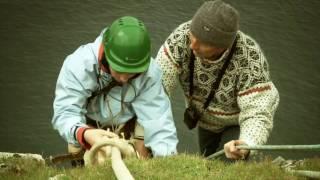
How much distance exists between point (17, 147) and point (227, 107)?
5619 millimetres

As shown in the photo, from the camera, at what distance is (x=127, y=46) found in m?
3.34

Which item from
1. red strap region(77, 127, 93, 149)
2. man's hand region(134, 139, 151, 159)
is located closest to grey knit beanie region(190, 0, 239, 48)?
man's hand region(134, 139, 151, 159)

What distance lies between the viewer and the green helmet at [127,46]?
3.34 m

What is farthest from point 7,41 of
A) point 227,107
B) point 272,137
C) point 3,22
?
point 227,107

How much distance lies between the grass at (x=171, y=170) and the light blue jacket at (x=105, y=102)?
0.18 meters

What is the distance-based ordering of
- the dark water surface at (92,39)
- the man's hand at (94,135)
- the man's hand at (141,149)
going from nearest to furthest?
the man's hand at (94,135), the man's hand at (141,149), the dark water surface at (92,39)

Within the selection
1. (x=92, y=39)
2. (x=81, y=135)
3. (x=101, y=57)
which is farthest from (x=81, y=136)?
(x=92, y=39)

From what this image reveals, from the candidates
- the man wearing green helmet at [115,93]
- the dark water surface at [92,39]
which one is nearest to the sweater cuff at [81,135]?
the man wearing green helmet at [115,93]

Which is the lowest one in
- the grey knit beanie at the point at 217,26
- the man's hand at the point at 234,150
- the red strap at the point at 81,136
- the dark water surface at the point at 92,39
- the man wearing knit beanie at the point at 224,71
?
the dark water surface at the point at 92,39

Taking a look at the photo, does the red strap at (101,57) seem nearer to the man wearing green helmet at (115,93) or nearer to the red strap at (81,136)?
the man wearing green helmet at (115,93)

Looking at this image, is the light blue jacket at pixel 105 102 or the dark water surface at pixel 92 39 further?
the dark water surface at pixel 92 39

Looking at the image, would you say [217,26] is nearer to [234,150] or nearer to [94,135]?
[234,150]

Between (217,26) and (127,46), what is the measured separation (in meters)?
0.71

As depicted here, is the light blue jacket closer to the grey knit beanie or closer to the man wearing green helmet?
the man wearing green helmet
